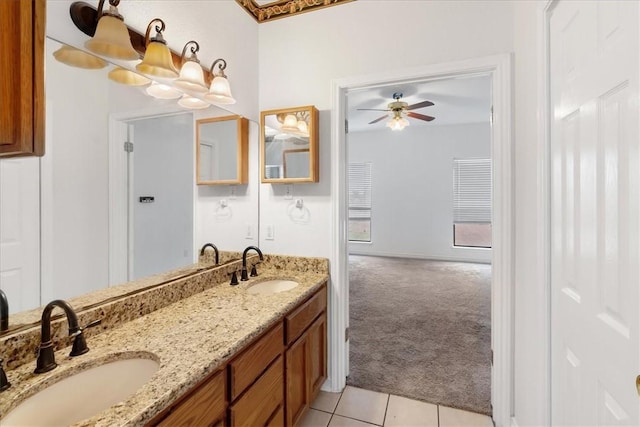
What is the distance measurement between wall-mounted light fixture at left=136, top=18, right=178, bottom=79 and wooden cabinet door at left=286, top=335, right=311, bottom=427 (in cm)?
153

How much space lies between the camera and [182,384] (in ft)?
2.81

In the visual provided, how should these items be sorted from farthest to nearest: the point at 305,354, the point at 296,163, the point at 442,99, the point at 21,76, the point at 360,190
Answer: the point at 360,190 → the point at 442,99 → the point at 296,163 → the point at 305,354 → the point at 21,76

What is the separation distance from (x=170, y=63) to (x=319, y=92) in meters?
0.99

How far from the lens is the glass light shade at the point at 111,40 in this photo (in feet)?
4.04

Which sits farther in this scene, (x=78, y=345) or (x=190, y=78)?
(x=190, y=78)

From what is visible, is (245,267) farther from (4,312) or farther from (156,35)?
(156,35)

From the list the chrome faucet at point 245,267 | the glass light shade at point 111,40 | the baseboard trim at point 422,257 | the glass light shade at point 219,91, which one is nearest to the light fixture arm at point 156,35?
the glass light shade at point 111,40

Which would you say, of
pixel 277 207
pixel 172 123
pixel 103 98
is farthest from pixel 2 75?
pixel 277 207

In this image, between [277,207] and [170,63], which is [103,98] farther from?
[277,207]

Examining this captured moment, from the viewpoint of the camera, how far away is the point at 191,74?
1.63 m

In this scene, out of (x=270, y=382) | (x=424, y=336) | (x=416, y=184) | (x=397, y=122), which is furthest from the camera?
(x=416, y=184)

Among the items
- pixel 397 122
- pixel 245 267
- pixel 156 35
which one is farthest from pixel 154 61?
pixel 397 122

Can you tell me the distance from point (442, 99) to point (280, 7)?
325 cm

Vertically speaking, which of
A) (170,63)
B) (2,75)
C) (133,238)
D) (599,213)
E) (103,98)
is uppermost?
(170,63)
